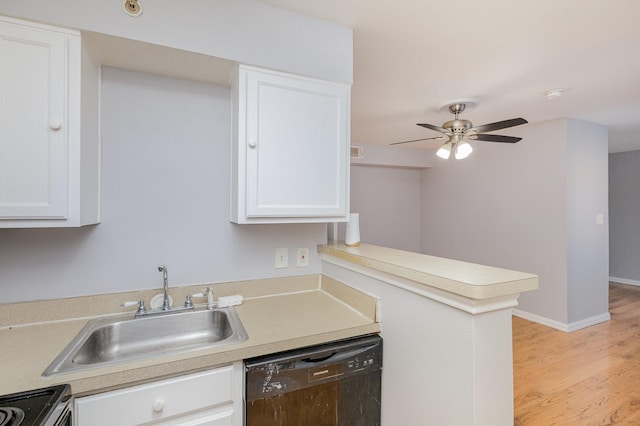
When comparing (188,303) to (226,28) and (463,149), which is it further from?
Answer: (463,149)

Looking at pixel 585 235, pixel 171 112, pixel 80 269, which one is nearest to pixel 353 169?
pixel 585 235

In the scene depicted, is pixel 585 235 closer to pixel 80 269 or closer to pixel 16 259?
pixel 80 269

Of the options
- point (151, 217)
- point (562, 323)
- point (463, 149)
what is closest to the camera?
point (151, 217)

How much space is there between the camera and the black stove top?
813mm

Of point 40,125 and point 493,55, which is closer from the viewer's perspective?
point 40,125

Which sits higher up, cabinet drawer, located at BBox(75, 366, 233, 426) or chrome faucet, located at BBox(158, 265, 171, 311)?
chrome faucet, located at BBox(158, 265, 171, 311)

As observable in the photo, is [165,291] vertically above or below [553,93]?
below

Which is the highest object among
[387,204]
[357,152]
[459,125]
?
[357,152]

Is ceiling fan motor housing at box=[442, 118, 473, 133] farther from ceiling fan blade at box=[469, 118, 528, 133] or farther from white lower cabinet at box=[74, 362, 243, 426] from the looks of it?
white lower cabinet at box=[74, 362, 243, 426]

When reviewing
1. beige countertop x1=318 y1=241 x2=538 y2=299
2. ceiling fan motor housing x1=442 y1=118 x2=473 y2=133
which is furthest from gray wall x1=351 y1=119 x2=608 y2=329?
beige countertop x1=318 y1=241 x2=538 y2=299

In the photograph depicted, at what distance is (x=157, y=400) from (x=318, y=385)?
611mm

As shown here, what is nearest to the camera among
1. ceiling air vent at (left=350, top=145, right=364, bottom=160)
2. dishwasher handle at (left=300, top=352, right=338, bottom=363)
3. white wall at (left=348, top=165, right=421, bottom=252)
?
dishwasher handle at (left=300, top=352, right=338, bottom=363)

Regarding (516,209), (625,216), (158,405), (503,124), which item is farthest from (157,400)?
(625,216)

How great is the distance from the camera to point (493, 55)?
195 centimetres
